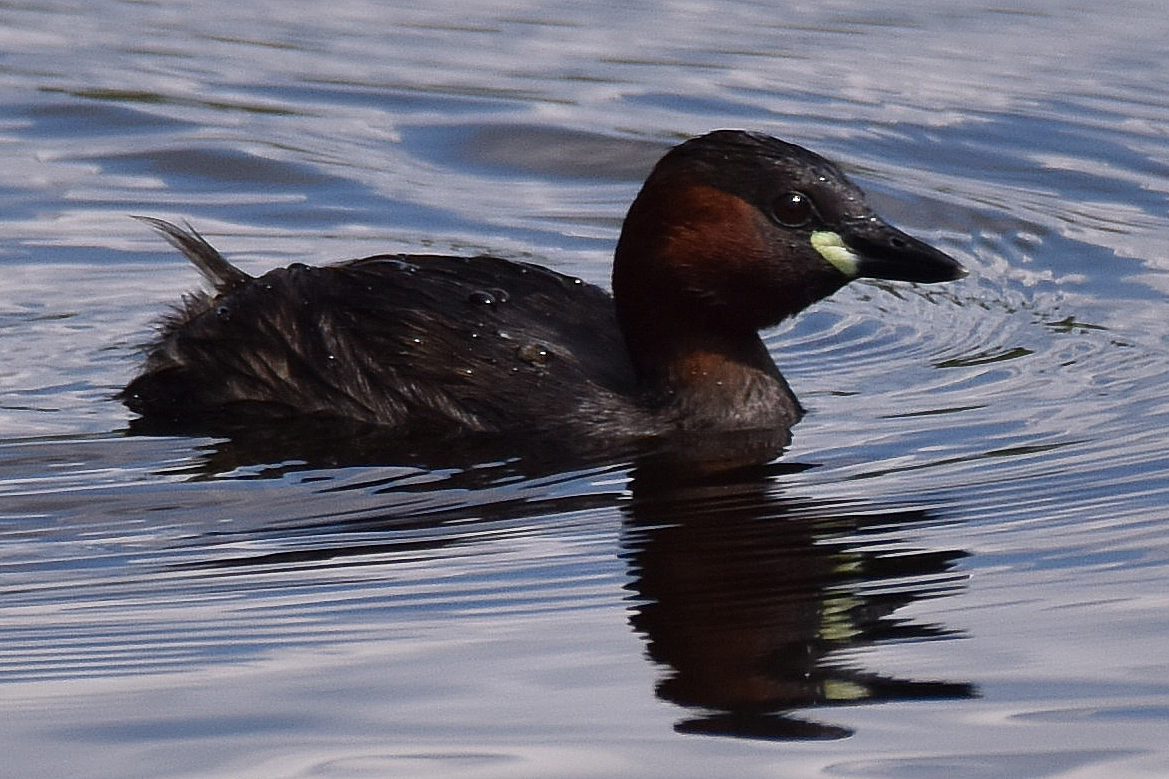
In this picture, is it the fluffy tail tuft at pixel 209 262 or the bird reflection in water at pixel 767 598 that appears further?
the fluffy tail tuft at pixel 209 262

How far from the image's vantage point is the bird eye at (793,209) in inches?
Answer: 287

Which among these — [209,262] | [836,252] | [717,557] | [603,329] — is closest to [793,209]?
[836,252]

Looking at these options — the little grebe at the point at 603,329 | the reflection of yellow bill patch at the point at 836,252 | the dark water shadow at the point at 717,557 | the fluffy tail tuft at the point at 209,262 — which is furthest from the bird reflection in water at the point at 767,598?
the fluffy tail tuft at the point at 209,262

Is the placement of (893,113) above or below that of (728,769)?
above

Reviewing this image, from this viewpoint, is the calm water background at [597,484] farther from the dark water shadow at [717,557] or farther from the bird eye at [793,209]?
the bird eye at [793,209]

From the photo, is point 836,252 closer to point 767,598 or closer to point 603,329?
point 603,329

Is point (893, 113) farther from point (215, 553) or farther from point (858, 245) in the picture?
point (215, 553)

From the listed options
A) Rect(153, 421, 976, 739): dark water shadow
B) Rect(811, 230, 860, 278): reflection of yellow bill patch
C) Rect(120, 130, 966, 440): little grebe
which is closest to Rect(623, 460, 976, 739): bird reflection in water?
Rect(153, 421, 976, 739): dark water shadow

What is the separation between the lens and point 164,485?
22.0ft

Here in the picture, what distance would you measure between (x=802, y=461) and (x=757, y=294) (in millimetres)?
719

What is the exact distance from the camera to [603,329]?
781 centimetres

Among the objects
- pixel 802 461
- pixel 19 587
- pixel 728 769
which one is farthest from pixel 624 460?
pixel 728 769

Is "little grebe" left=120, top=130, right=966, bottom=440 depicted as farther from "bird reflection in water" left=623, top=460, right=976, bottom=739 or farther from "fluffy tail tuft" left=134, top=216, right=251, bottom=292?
"bird reflection in water" left=623, top=460, right=976, bottom=739

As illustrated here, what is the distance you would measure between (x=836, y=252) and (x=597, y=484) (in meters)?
1.17
